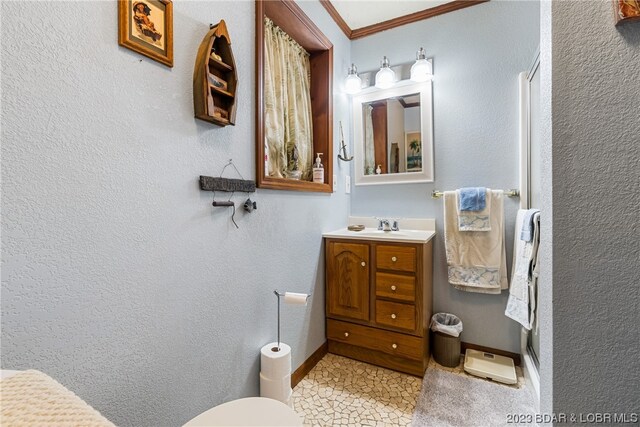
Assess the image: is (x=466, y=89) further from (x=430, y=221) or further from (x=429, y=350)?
(x=429, y=350)

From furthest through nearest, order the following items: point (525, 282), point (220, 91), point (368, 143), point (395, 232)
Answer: point (368, 143)
point (395, 232)
point (525, 282)
point (220, 91)

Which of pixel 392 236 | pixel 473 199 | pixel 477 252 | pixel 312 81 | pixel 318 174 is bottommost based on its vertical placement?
pixel 477 252

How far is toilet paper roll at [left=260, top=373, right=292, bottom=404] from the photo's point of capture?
A: 1.28m

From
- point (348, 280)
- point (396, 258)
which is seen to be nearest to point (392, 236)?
point (396, 258)

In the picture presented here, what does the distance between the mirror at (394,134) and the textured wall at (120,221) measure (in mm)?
1214

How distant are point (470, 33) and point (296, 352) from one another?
2.54 metres

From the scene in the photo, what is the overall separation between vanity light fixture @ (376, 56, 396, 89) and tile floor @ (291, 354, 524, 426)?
2.10 meters

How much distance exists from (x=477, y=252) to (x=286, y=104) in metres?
1.70

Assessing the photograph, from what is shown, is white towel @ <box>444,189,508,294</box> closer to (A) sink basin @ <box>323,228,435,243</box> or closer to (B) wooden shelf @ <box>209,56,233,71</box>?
(A) sink basin @ <box>323,228,435,243</box>

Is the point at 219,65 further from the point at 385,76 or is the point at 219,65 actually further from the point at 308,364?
the point at 308,364

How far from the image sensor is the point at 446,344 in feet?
5.96

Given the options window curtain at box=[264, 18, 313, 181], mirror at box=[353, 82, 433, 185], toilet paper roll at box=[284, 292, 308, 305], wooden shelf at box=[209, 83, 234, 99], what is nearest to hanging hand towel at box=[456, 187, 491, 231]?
mirror at box=[353, 82, 433, 185]

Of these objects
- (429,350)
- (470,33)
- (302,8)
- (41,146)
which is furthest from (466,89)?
(41,146)

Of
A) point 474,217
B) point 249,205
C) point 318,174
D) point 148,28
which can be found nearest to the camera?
point 148,28
